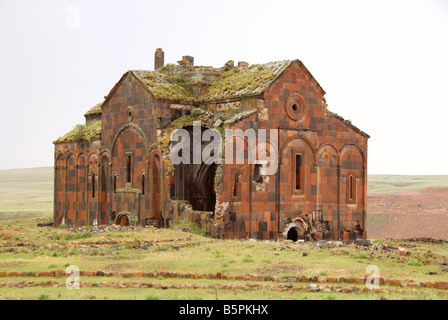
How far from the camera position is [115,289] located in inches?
602

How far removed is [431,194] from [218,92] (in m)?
59.0

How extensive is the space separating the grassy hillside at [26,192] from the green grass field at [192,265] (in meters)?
34.3

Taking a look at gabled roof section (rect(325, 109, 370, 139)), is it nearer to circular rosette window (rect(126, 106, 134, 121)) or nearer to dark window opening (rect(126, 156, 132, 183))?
circular rosette window (rect(126, 106, 134, 121))

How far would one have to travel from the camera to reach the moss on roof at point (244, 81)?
29.2 m

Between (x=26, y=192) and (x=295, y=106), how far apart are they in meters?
78.1

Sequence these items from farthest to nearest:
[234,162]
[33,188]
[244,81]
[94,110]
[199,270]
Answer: [33,188] < [94,110] < [244,81] < [234,162] < [199,270]

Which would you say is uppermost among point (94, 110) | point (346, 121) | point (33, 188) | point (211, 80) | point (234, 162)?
point (211, 80)

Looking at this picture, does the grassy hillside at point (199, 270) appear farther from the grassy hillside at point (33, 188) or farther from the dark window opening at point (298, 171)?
the grassy hillside at point (33, 188)

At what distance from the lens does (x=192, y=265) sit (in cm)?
1833

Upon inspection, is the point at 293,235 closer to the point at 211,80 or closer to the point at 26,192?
the point at 211,80

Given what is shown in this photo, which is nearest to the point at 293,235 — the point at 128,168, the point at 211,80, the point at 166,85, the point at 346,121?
the point at 346,121

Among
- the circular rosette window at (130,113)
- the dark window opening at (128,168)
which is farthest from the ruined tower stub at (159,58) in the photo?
the dark window opening at (128,168)
